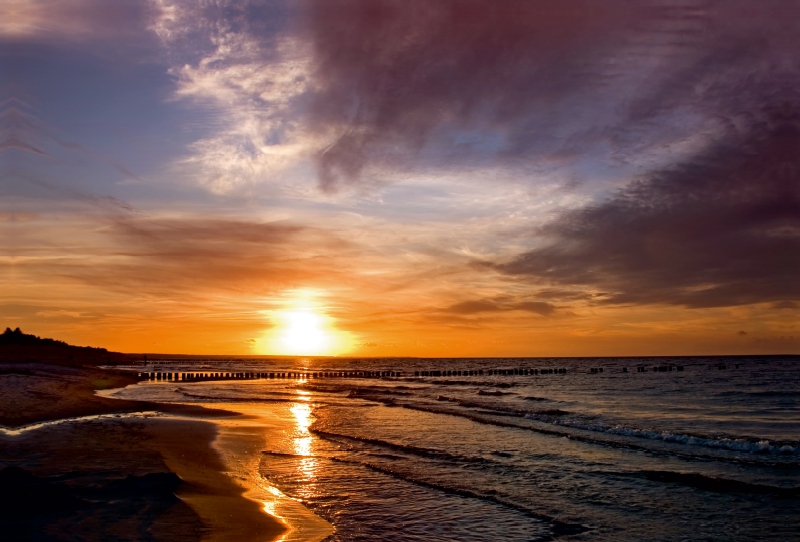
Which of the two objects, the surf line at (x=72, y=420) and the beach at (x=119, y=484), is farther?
the surf line at (x=72, y=420)

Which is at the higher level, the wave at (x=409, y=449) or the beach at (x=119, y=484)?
the beach at (x=119, y=484)

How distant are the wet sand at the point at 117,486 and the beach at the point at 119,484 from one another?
2cm

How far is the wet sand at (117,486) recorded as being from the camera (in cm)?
944

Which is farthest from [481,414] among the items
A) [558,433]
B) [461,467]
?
[461,467]

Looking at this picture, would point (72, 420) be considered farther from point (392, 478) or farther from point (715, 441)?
point (715, 441)

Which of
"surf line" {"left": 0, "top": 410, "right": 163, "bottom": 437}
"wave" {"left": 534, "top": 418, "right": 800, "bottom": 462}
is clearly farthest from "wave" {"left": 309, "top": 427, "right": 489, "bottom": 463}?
"wave" {"left": 534, "top": 418, "right": 800, "bottom": 462}

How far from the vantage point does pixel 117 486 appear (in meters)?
11.8

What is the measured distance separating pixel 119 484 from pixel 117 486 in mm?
144

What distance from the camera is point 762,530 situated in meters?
11.5

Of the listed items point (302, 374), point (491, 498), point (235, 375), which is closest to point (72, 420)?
point (491, 498)

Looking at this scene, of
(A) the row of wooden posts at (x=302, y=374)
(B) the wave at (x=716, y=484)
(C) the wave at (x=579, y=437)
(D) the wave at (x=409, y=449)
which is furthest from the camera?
(A) the row of wooden posts at (x=302, y=374)

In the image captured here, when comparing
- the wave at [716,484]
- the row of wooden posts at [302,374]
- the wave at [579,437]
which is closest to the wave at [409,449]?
the wave at [716,484]

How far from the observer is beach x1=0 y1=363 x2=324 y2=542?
946 cm

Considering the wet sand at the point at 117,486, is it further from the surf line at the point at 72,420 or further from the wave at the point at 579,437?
the wave at the point at 579,437
